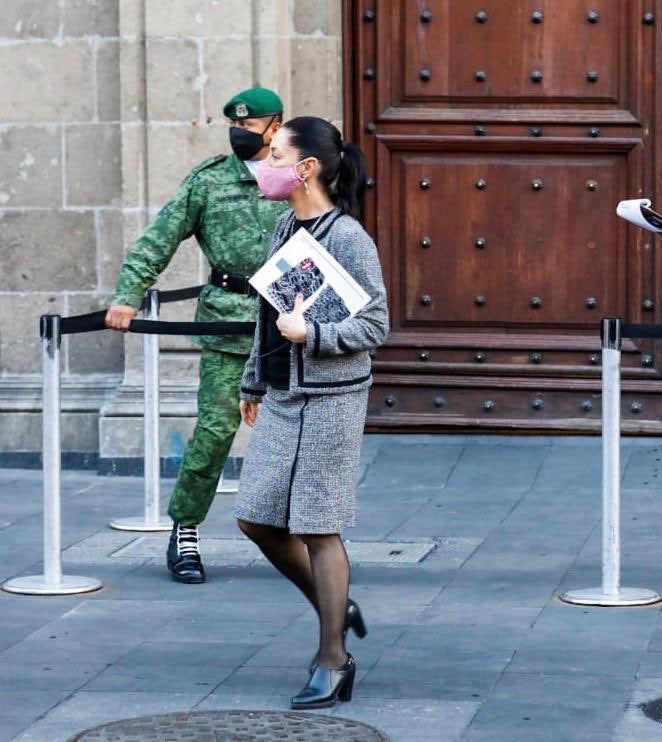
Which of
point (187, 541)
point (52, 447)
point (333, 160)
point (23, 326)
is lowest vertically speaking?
point (187, 541)

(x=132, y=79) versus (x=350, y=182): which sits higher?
(x=132, y=79)

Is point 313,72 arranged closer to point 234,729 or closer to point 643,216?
point 643,216

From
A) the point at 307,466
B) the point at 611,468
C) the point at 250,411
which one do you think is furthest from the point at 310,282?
the point at 611,468

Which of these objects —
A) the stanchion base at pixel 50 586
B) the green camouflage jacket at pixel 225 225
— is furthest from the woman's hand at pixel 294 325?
the stanchion base at pixel 50 586

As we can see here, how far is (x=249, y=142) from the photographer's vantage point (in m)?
7.15

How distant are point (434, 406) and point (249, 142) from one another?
10.8 feet

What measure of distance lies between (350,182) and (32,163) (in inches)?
187

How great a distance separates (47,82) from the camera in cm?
993

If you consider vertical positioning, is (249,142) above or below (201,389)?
above

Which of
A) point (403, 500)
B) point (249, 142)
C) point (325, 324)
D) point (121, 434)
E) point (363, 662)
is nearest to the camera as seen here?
point (325, 324)

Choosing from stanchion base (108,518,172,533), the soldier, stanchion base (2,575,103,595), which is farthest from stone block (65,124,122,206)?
stanchion base (2,575,103,595)

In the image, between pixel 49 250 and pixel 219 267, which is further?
pixel 49 250

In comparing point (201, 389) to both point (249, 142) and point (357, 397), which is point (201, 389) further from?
point (357, 397)

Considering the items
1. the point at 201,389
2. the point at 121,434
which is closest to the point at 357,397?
the point at 201,389
